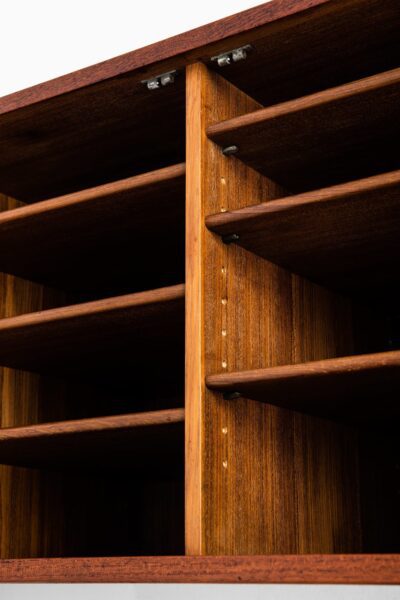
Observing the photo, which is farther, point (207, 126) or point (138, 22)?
point (138, 22)

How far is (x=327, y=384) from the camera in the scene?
4.34ft

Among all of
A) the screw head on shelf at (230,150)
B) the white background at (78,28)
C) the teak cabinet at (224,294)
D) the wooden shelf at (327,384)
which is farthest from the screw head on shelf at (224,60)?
the white background at (78,28)

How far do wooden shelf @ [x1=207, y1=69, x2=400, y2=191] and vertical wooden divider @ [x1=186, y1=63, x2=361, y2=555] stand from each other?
0.04 m

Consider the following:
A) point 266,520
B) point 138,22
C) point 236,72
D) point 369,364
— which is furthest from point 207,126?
point 138,22

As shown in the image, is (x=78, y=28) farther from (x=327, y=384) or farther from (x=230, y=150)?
(x=327, y=384)

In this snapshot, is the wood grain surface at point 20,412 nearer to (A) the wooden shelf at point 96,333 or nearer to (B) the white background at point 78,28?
(A) the wooden shelf at point 96,333

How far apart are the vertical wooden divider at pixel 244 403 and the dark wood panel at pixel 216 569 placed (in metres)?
0.05

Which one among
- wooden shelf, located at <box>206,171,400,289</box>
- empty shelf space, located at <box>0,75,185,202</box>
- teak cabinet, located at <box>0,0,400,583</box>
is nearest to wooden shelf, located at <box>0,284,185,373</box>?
teak cabinet, located at <box>0,0,400,583</box>

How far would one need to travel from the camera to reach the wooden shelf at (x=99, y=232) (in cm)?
151

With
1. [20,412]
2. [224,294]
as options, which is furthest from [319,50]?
[20,412]

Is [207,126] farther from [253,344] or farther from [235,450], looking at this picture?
Answer: [235,450]

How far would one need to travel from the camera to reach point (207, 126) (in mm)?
1440

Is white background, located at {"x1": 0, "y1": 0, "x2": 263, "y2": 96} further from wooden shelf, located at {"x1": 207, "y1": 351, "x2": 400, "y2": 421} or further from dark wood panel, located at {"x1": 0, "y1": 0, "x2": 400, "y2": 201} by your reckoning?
wooden shelf, located at {"x1": 207, "y1": 351, "x2": 400, "y2": 421}

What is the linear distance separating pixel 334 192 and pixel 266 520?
457mm
